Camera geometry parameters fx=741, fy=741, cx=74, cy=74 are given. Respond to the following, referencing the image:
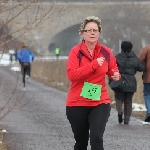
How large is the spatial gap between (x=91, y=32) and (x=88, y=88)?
0.54 meters

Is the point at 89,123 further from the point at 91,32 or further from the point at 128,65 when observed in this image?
the point at 128,65

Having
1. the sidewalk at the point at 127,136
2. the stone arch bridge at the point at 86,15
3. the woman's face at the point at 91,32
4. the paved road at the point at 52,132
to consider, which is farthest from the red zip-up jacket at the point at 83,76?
the stone arch bridge at the point at 86,15

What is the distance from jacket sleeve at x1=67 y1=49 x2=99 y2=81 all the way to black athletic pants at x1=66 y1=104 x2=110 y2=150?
0.32m

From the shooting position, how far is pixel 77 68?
7.09 m

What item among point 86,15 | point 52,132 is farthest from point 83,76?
point 86,15

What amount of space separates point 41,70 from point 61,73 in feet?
20.6

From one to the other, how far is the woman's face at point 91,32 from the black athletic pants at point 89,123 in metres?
0.65

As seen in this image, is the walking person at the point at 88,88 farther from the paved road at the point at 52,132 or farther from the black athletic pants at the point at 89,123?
the paved road at the point at 52,132

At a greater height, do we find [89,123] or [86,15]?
[86,15]

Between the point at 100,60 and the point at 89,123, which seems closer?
the point at 100,60

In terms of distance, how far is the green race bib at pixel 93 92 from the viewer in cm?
707

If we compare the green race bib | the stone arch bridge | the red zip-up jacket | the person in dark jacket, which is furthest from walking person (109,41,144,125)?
the stone arch bridge

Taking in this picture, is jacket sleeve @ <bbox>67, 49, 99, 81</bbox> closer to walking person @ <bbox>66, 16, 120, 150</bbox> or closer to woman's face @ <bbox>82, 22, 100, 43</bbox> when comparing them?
walking person @ <bbox>66, 16, 120, 150</bbox>

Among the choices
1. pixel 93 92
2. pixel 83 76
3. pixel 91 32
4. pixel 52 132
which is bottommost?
pixel 52 132
